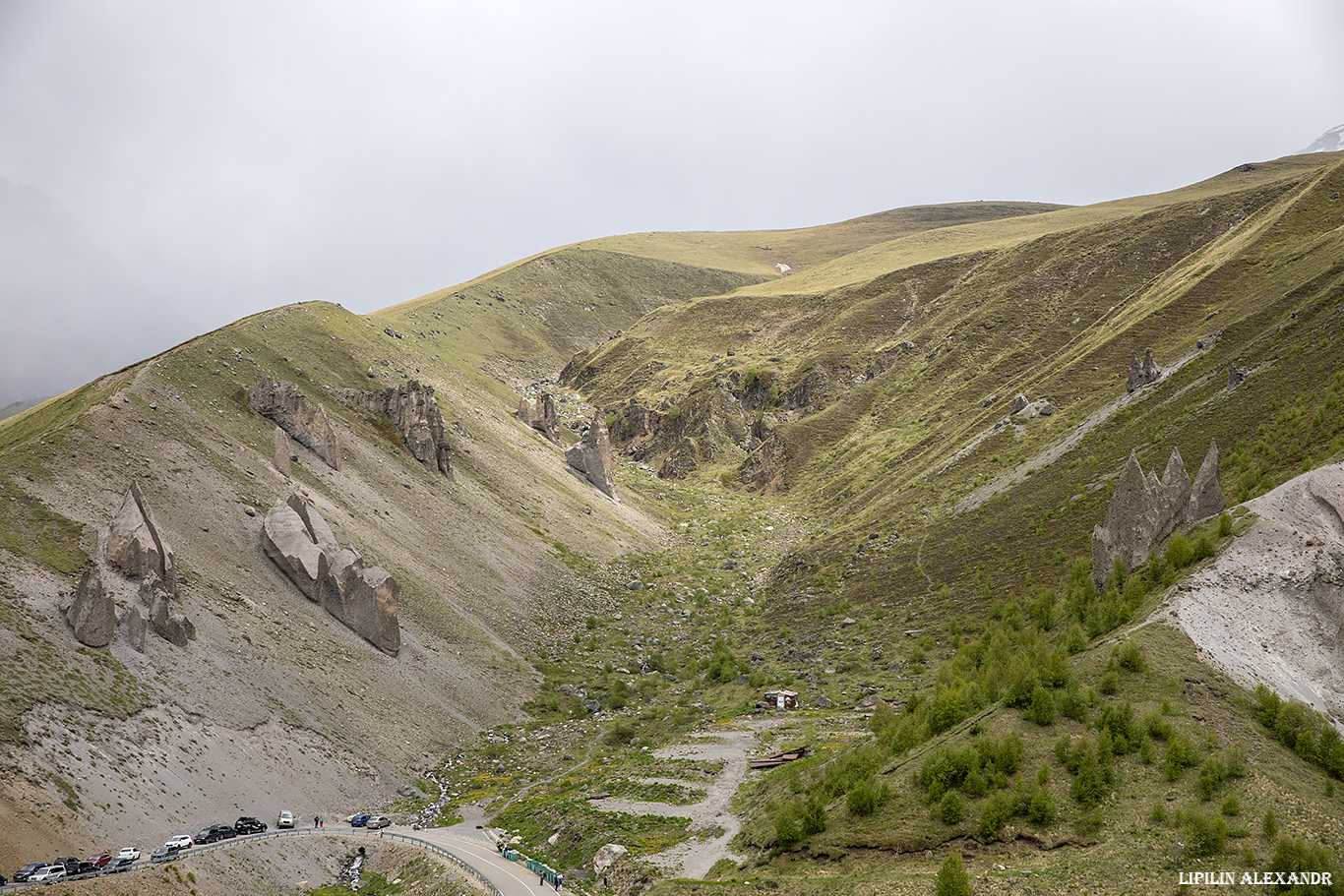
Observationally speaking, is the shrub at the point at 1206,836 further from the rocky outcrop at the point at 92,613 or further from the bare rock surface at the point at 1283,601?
the rocky outcrop at the point at 92,613

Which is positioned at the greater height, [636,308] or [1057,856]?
[636,308]

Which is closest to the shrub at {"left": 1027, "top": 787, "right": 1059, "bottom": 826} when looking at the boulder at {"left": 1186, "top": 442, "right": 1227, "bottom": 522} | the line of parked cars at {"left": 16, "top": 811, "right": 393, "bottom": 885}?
the boulder at {"left": 1186, "top": 442, "right": 1227, "bottom": 522}

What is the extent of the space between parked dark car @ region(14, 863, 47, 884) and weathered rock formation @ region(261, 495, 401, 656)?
22883 millimetres

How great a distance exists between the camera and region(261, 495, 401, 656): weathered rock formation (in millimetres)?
45688

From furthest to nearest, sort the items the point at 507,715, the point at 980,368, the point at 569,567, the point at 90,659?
the point at 980,368
the point at 569,567
the point at 507,715
the point at 90,659

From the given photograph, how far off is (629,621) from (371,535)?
2008 centimetres

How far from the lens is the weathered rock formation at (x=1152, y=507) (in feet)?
99.6

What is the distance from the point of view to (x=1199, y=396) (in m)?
46.3

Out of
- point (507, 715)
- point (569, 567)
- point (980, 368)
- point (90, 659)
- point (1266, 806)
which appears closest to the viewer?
point (1266, 806)

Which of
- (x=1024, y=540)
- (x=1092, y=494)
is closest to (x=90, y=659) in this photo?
(x=1024, y=540)

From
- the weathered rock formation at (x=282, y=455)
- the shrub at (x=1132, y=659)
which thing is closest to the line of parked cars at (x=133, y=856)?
the weathered rock formation at (x=282, y=455)

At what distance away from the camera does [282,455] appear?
52906 millimetres

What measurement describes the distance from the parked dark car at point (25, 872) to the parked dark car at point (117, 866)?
1.65 meters

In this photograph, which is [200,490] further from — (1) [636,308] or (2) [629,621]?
(1) [636,308]
